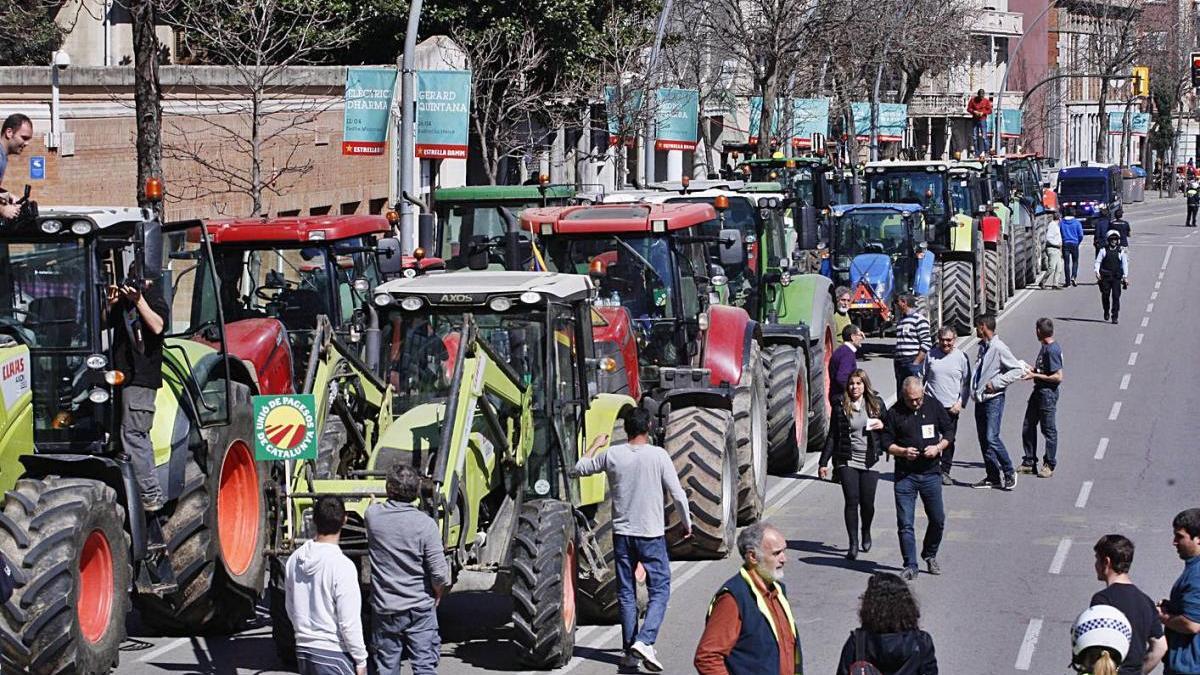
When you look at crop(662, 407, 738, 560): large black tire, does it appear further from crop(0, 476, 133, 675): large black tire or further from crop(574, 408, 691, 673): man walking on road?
crop(0, 476, 133, 675): large black tire

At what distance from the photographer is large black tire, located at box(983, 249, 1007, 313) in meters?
35.7

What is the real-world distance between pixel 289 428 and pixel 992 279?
85.0ft

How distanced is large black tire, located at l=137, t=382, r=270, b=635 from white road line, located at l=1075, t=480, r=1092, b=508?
28.0 ft

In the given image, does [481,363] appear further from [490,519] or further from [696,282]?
[696,282]

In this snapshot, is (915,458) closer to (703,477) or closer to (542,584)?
(703,477)

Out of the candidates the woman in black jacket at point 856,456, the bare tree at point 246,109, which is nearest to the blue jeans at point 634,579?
the woman in black jacket at point 856,456

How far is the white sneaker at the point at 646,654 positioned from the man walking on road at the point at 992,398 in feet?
26.0

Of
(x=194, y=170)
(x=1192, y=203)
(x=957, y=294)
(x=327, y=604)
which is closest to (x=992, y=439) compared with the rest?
(x=327, y=604)

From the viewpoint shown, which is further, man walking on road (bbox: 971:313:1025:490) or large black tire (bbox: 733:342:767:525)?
man walking on road (bbox: 971:313:1025:490)

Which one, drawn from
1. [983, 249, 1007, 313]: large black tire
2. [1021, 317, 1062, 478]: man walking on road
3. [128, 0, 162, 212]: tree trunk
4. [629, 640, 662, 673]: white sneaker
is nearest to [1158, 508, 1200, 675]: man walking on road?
[629, 640, 662, 673]: white sneaker

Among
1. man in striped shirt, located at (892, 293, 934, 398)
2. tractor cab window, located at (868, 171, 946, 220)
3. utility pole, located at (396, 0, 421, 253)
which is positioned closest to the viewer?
man in striped shirt, located at (892, 293, 934, 398)

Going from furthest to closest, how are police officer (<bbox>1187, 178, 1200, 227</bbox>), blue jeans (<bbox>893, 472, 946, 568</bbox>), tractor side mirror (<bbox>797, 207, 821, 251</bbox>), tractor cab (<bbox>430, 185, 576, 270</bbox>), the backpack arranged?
police officer (<bbox>1187, 178, 1200, 227</bbox>) < tractor cab (<bbox>430, 185, 576, 270</bbox>) < tractor side mirror (<bbox>797, 207, 821, 251</bbox>) < blue jeans (<bbox>893, 472, 946, 568</bbox>) < the backpack

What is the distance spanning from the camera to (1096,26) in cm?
10912

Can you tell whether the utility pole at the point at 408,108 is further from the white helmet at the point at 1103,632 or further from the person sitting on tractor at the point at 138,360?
the white helmet at the point at 1103,632
